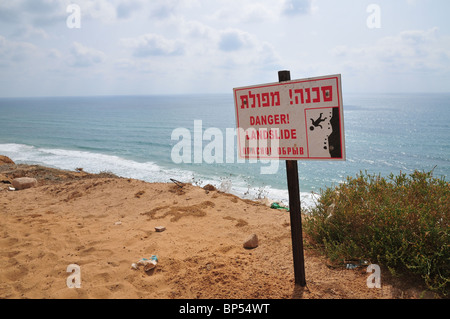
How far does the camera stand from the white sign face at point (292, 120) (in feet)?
11.1

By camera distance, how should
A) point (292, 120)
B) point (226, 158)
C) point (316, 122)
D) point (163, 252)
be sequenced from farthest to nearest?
point (226, 158), point (163, 252), point (292, 120), point (316, 122)

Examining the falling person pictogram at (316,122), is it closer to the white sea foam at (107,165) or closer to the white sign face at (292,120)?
the white sign face at (292,120)

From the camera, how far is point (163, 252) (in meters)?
5.16

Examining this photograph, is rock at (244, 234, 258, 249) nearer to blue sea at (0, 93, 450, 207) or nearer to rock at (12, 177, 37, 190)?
blue sea at (0, 93, 450, 207)

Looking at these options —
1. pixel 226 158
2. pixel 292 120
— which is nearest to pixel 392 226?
pixel 292 120

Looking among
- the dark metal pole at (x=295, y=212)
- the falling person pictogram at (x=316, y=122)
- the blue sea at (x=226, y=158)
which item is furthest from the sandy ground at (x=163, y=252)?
the blue sea at (x=226, y=158)

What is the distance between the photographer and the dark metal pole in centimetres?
379

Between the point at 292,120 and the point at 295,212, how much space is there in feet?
3.67

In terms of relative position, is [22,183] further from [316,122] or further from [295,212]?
[316,122]

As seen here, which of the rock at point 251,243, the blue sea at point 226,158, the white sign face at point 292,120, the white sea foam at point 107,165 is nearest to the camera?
the white sign face at point 292,120

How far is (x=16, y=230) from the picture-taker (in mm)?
6277

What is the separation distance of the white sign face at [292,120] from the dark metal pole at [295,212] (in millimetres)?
149

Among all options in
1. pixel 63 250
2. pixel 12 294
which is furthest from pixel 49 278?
pixel 63 250
